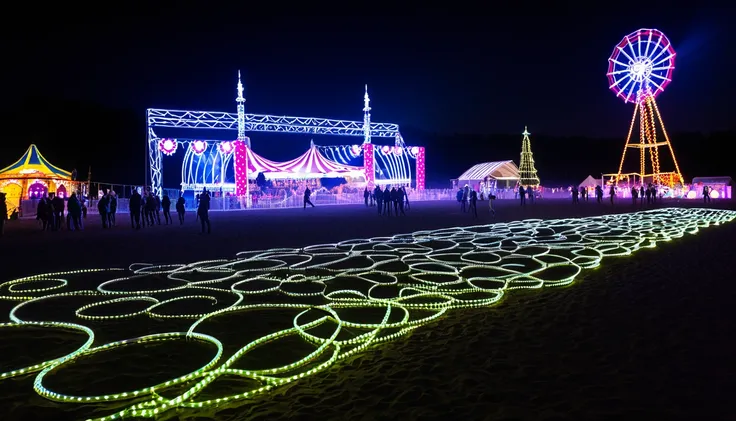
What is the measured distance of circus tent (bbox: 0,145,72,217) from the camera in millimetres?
28908

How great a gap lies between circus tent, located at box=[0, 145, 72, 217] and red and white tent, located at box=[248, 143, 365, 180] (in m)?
12.7

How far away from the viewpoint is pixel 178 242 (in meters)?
12.7

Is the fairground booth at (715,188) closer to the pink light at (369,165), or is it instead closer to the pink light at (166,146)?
the pink light at (369,165)

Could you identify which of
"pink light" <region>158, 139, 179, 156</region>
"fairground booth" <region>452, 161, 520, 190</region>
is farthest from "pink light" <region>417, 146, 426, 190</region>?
"pink light" <region>158, 139, 179, 156</region>

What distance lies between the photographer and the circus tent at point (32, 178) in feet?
94.8

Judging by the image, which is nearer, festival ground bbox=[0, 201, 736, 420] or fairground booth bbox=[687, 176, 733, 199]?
festival ground bbox=[0, 201, 736, 420]

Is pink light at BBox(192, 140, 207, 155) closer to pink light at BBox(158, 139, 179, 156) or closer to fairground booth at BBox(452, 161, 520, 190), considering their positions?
pink light at BBox(158, 139, 179, 156)

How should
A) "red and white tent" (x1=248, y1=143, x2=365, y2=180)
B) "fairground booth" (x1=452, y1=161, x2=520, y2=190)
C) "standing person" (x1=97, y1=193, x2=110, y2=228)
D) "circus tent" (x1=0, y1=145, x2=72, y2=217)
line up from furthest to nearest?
"fairground booth" (x1=452, y1=161, x2=520, y2=190)
"red and white tent" (x1=248, y1=143, x2=365, y2=180)
"circus tent" (x1=0, y1=145, x2=72, y2=217)
"standing person" (x1=97, y1=193, x2=110, y2=228)

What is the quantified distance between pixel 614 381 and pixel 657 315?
222cm

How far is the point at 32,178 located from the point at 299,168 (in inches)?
715

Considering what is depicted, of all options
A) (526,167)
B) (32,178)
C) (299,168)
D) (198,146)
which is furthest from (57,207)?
(526,167)

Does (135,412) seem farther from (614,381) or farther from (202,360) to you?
(614,381)

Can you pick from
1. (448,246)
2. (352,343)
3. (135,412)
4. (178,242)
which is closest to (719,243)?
(448,246)

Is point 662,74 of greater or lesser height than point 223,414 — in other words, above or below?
above
